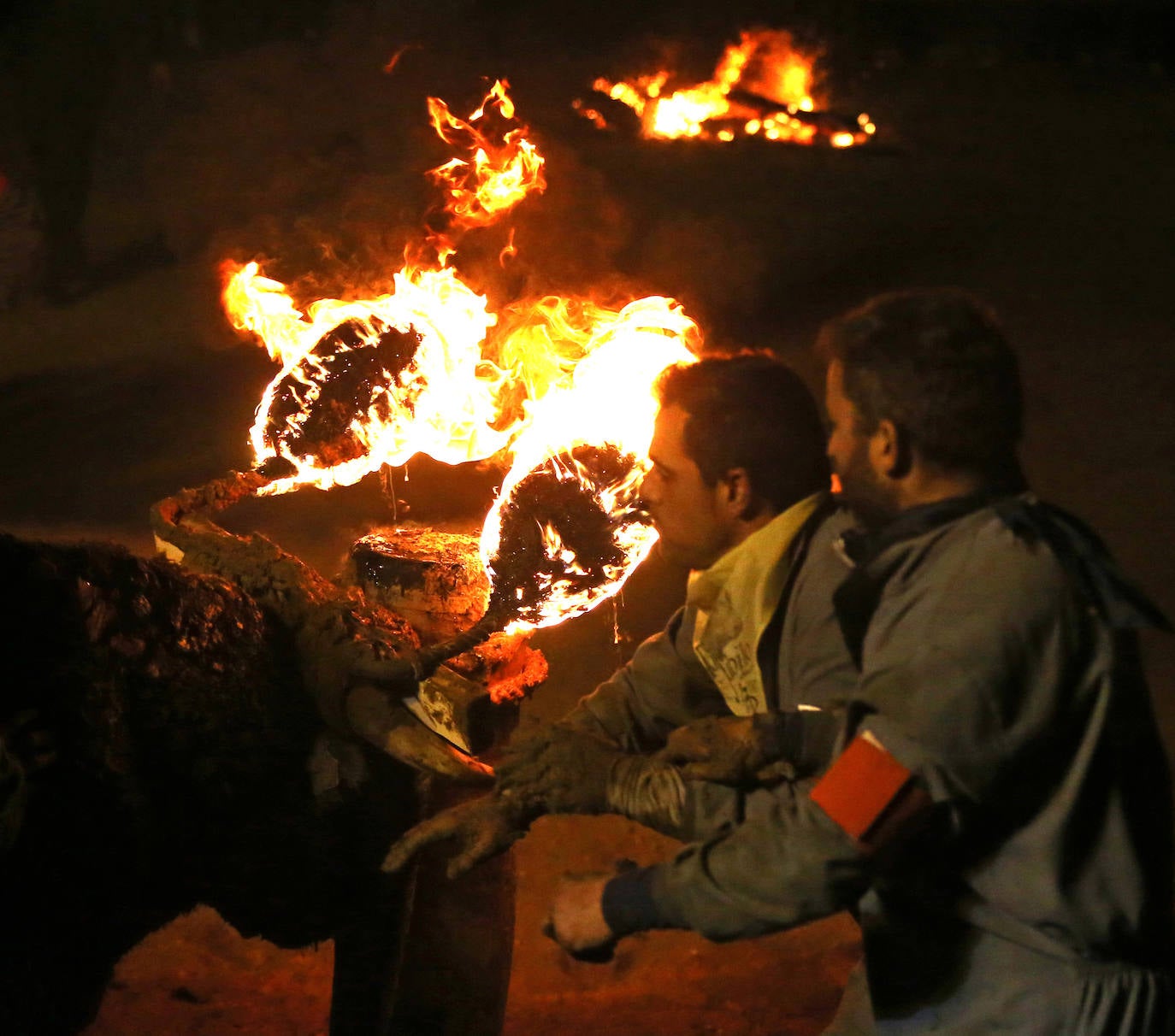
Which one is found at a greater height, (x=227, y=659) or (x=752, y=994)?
(x=227, y=659)

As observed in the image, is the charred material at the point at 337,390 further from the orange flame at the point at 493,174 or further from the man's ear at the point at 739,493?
the orange flame at the point at 493,174

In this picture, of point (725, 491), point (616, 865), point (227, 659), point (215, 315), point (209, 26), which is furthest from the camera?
point (209, 26)

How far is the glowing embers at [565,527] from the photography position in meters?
3.52

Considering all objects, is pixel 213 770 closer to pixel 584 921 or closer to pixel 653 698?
pixel 653 698

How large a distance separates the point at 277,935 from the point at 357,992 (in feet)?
1.21

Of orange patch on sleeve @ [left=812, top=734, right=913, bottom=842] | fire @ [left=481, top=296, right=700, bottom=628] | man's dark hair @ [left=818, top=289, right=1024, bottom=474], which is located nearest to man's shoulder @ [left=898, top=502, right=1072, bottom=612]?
man's dark hair @ [left=818, top=289, right=1024, bottom=474]

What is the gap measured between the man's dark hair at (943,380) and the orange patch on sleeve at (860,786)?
24.1 inches

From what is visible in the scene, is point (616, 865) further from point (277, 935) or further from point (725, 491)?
Answer: point (277, 935)

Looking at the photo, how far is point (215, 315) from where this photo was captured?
10367 mm

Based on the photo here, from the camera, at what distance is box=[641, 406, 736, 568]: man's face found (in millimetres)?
2703

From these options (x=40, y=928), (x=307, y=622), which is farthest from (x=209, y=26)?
(x=40, y=928)

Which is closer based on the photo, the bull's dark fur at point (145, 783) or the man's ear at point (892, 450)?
the man's ear at point (892, 450)

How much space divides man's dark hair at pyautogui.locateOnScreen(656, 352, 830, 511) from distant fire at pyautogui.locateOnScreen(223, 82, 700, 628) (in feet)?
2.93

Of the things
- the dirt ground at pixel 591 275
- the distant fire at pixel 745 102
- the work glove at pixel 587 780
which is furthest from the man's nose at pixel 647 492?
the distant fire at pixel 745 102
